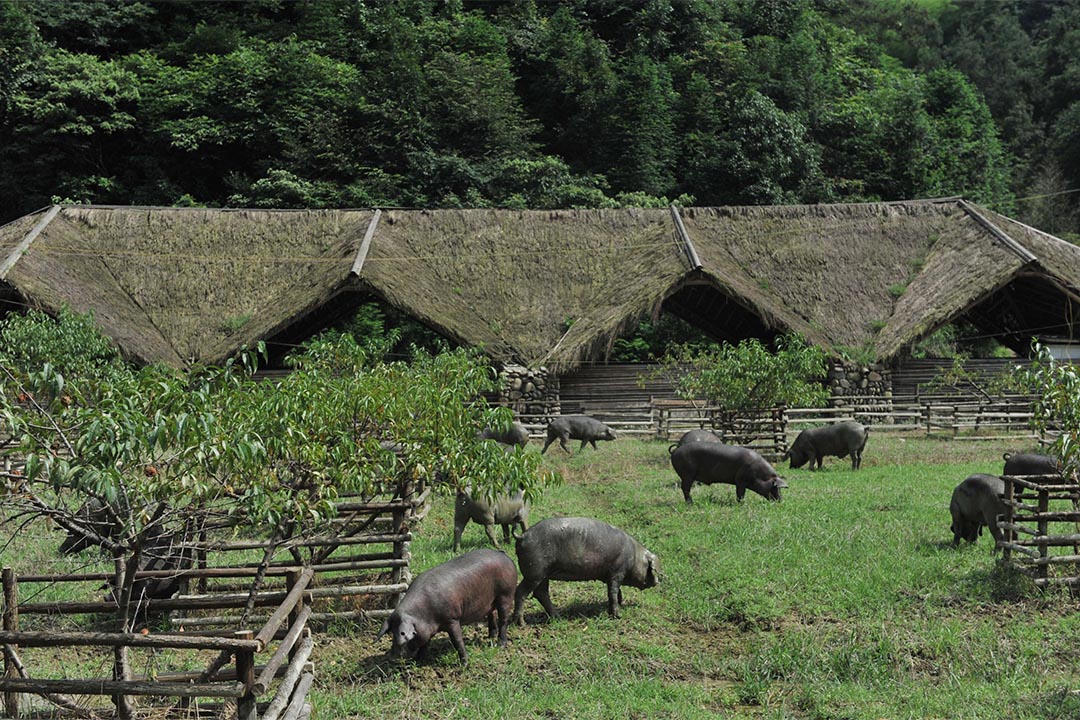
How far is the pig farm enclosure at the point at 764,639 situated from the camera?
7.45 meters

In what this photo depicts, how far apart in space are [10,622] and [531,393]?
61.2ft

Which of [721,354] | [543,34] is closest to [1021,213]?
[543,34]

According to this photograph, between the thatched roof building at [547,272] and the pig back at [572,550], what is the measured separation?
1499 cm

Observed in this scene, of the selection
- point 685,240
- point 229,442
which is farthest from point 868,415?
point 229,442

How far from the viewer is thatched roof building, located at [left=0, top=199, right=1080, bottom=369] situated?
81.3 ft

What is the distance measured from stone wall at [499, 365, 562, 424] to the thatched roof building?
356 mm

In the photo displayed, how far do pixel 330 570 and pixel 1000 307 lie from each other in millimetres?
26505

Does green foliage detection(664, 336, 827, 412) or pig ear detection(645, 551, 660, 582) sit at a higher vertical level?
green foliage detection(664, 336, 827, 412)

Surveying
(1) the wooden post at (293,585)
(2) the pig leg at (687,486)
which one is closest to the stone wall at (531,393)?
(2) the pig leg at (687,486)

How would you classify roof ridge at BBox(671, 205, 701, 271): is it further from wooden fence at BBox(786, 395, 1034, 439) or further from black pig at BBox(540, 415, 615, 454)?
black pig at BBox(540, 415, 615, 454)

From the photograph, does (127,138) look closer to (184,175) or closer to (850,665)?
(184,175)

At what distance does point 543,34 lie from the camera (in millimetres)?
43000

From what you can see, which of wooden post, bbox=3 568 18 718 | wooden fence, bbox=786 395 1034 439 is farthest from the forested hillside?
wooden post, bbox=3 568 18 718

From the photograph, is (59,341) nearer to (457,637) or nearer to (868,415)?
(457,637)
